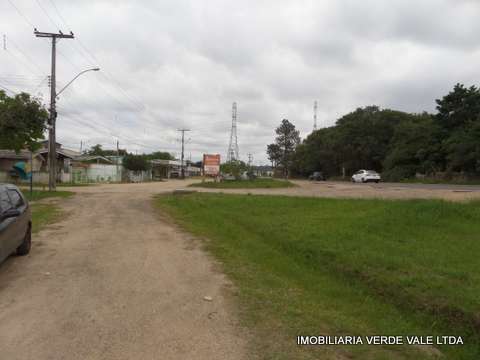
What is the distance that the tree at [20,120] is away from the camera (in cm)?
2388

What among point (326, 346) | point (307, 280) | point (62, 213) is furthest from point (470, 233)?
point (62, 213)

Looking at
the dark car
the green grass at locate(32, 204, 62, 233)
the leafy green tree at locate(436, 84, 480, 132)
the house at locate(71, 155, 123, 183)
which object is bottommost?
the green grass at locate(32, 204, 62, 233)

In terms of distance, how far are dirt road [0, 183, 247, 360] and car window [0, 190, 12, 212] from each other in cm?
108

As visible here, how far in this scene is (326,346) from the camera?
433 centimetres

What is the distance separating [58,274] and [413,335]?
547cm

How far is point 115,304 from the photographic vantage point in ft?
18.0

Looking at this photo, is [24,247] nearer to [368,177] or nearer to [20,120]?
[20,120]

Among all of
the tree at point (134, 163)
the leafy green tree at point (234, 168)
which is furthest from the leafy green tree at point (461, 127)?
the tree at point (134, 163)

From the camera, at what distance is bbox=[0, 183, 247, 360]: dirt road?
4180 mm

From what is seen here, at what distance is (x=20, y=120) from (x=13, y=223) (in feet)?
63.1

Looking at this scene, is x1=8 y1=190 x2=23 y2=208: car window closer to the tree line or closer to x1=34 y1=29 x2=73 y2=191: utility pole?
x1=34 y1=29 x2=73 y2=191: utility pole

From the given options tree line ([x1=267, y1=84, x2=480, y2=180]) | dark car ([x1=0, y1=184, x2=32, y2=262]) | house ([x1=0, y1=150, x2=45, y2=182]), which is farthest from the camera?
house ([x1=0, y1=150, x2=45, y2=182])

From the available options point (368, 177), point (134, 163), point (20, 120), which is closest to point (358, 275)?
point (20, 120)

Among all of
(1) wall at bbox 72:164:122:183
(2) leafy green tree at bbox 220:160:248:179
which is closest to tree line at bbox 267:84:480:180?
(2) leafy green tree at bbox 220:160:248:179
